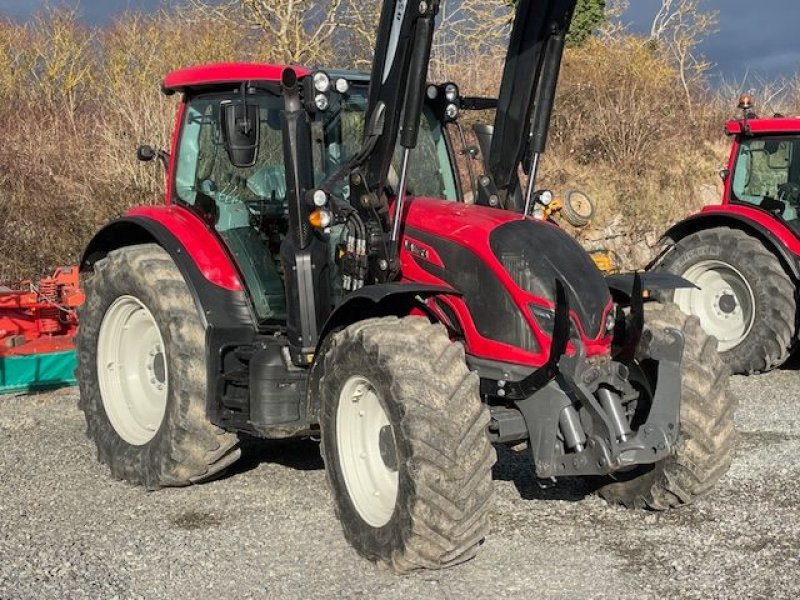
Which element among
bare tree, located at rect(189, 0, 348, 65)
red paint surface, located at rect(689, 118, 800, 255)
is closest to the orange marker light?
red paint surface, located at rect(689, 118, 800, 255)

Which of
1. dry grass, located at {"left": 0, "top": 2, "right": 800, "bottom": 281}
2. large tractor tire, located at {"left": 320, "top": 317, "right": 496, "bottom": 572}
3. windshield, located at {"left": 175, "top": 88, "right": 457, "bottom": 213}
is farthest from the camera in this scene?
dry grass, located at {"left": 0, "top": 2, "right": 800, "bottom": 281}

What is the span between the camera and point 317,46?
1867 centimetres

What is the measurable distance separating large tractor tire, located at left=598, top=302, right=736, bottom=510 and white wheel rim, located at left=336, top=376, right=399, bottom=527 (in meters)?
1.08

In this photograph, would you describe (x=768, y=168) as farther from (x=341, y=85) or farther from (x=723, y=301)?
(x=341, y=85)

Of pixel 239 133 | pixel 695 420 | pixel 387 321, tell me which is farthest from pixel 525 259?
pixel 239 133

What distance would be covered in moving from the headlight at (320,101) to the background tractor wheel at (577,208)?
9.47 meters

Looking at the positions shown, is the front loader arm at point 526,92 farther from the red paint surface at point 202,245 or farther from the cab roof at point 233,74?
the red paint surface at point 202,245

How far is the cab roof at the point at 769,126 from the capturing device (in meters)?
8.85

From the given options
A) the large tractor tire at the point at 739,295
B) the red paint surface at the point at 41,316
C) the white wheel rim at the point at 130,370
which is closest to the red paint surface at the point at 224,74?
the white wheel rim at the point at 130,370

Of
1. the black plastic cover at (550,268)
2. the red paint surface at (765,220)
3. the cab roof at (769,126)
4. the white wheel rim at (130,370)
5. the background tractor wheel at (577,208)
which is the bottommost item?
the background tractor wheel at (577,208)

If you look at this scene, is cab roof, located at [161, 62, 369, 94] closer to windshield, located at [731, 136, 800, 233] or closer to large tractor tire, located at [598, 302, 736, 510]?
large tractor tire, located at [598, 302, 736, 510]

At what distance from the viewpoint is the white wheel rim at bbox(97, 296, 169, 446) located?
5.61 metres

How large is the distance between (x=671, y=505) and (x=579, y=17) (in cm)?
1747

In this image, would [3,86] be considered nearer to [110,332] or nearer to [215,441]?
[110,332]
